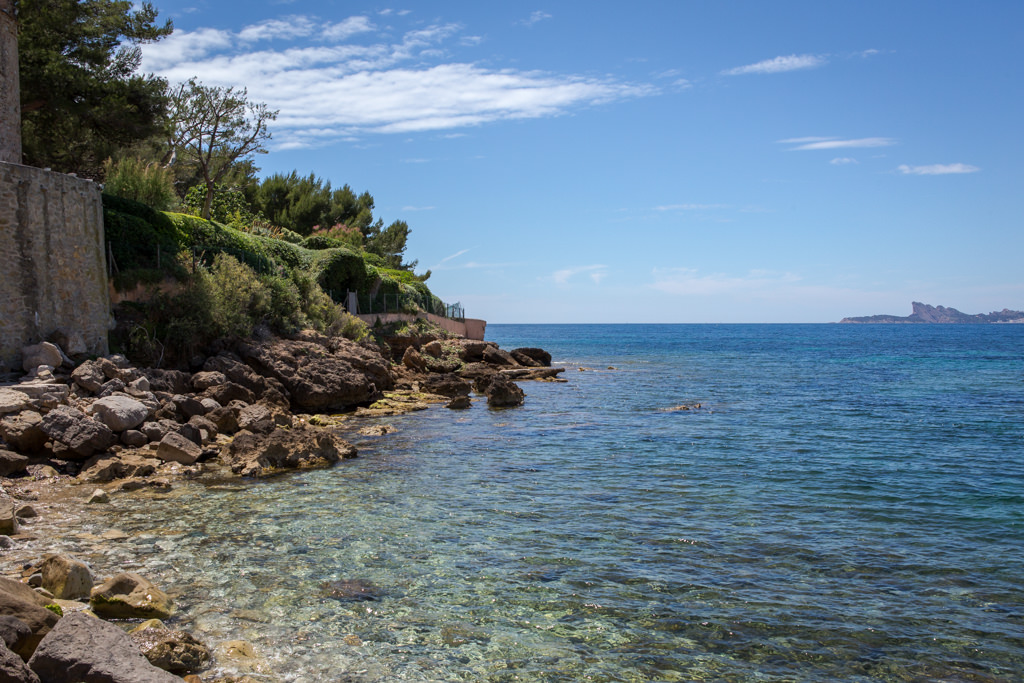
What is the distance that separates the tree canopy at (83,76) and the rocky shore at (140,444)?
404 inches

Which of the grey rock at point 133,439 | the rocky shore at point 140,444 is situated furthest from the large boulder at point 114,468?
the grey rock at point 133,439

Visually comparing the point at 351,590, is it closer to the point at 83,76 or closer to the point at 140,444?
the point at 140,444

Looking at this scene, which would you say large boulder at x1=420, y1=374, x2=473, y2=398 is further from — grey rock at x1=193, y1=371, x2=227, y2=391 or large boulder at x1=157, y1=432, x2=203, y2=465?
large boulder at x1=157, y1=432, x2=203, y2=465

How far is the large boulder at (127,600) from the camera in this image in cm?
805

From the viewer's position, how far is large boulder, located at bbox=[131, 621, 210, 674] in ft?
22.6

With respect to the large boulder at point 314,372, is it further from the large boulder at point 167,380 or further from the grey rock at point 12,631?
the grey rock at point 12,631

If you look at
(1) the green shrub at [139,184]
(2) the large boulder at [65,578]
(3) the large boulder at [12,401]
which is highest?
(1) the green shrub at [139,184]

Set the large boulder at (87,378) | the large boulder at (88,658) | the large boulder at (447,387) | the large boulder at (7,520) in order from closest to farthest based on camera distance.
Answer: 1. the large boulder at (88,658)
2. the large boulder at (7,520)
3. the large boulder at (87,378)
4. the large boulder at (447,387)

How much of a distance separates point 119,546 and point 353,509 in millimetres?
3842

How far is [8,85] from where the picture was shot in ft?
70.6

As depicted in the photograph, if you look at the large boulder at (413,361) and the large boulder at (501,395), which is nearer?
the large boulder at (501,395)

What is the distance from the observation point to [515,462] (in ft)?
58.4

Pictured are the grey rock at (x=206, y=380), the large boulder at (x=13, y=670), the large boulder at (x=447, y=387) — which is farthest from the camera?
the large boulder at (x=447, y=387)

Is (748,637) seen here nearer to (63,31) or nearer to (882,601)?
(882,601)
